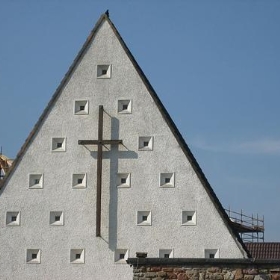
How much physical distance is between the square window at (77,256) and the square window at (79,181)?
2095mm

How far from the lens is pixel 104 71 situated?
2691 cm

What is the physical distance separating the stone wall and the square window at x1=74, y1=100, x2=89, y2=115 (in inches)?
361

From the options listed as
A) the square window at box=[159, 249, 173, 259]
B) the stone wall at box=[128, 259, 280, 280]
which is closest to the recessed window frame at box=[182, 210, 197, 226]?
the square window at box=[159, 249, 173, 259]

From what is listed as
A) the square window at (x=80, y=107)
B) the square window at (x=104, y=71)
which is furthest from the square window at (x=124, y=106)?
the square window at (x=80, y=107)

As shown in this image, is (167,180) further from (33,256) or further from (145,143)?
(33,256)

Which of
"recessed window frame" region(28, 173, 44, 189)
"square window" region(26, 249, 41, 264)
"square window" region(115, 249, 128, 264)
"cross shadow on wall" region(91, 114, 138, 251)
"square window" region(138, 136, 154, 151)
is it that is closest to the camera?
"square window" region(115, 249, 128, 264)

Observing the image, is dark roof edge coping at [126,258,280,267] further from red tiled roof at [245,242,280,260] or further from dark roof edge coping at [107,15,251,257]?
red tiled roof at [245,242,280,260]

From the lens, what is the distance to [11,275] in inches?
1013

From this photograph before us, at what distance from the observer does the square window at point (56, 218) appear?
25844mm

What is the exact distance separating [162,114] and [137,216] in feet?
11.3

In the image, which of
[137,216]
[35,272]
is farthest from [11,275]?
[137,216]

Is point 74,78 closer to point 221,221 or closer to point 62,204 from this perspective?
point 62,204

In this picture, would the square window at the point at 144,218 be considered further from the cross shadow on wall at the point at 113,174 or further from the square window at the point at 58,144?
the square window at the point at 58,144

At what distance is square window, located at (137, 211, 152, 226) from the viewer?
25.5 metres
